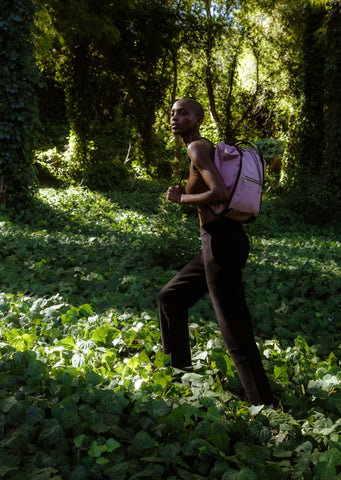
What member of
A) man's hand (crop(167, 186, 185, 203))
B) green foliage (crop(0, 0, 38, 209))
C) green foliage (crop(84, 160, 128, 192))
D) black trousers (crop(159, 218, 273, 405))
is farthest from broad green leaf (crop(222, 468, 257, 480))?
green foliage (crop(84, 160, 128, 192))

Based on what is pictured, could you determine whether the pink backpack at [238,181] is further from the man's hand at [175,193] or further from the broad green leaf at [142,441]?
the broad green leaf at [142,441]

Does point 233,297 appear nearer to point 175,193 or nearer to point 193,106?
point 175,193

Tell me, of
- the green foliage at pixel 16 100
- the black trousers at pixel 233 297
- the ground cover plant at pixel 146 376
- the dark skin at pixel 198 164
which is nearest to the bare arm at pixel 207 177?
the dark skin at pixel 198 164

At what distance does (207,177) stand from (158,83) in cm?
1595

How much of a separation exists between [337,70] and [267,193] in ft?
18.4

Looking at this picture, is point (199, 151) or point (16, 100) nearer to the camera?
point (199, 151)

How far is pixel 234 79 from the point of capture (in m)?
19.5

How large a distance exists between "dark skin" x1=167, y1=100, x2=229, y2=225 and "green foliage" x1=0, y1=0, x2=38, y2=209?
6.85 meters

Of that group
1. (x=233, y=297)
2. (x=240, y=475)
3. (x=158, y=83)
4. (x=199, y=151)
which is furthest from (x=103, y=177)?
(x=240, y=475)

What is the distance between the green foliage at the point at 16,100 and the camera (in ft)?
27.7

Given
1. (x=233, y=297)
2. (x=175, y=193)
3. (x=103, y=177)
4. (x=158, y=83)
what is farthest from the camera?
(x=158, y=83)

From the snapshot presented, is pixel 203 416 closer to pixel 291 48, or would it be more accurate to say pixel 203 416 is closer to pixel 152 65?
pixel 152 65

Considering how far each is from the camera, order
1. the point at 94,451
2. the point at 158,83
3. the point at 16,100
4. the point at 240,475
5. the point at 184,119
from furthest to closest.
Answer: the point at 158,83, the point at 16,100, the point at 184,119, the point at 94,451, the point at 240,475

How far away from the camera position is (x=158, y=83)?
1730 cm
